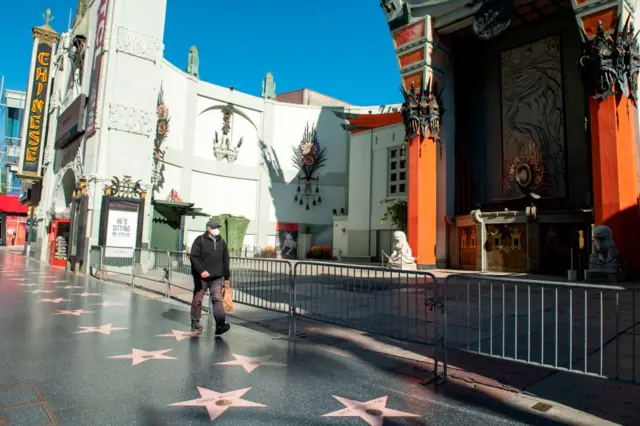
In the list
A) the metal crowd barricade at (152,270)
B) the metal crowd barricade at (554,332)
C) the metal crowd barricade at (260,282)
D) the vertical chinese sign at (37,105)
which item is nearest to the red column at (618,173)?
the metal crowd barricade at (554,332)

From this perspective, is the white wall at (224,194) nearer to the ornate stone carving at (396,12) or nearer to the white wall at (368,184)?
the white wall at (368,184)

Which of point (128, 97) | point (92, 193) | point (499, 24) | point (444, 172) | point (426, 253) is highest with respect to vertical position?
point (499, 24)

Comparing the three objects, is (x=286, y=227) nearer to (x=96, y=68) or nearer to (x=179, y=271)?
(x=96, y=68)

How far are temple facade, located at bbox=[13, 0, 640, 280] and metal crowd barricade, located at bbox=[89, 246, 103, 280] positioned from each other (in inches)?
18.8

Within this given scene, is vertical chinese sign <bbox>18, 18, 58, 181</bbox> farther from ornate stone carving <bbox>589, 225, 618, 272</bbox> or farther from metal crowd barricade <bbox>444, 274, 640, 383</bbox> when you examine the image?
ornate stone carving <bbox>589, 225, 618, 272</bbox>

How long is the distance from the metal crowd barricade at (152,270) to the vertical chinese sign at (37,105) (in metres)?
17.7

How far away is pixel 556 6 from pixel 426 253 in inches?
543

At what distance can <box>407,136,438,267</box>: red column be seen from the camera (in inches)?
867

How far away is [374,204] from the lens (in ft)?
104

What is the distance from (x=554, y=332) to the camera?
5.23 meters

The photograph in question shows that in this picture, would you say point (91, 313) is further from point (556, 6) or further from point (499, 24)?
point (556, 6)

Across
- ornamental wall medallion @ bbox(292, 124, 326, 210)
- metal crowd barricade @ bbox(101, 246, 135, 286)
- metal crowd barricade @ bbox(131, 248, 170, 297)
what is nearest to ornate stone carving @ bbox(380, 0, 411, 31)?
ornamental wall medallion @ bbox(292, 124, 326, 210)

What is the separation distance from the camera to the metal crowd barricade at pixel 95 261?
15.6 metres

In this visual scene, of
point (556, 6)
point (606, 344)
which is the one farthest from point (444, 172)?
point (606, 344)
